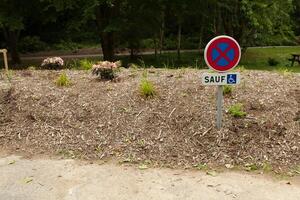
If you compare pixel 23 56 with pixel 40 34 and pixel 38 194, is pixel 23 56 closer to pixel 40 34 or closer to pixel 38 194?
pixel 40 34

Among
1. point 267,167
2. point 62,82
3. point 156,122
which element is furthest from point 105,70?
point 267,167

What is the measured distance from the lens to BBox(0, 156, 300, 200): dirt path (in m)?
4.21

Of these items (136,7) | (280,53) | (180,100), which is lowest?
(280,53)

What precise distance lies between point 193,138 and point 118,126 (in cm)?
95

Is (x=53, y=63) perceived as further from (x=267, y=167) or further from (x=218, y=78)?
(x=267, y=167)

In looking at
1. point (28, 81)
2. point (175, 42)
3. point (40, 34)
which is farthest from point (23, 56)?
point (28, 81)

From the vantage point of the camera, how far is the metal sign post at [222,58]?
487 centimetres

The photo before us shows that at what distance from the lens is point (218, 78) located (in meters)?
4.98

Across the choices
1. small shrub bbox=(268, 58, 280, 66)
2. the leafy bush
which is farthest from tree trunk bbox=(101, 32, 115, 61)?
the leafy bush

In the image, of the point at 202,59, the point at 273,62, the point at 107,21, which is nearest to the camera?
the point at 107,21

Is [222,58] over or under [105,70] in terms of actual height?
over

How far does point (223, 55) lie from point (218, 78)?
0.86ft

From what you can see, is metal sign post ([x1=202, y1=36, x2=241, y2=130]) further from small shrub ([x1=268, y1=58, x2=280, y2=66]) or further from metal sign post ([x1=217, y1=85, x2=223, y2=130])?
small shrub ([x1=268, y1=58, x2=280, y2=66])

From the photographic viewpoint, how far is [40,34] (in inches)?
1244
